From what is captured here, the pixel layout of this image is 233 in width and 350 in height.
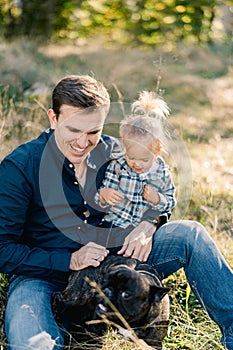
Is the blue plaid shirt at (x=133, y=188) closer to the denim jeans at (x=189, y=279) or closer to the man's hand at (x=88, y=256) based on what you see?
the denim jeans at (x=189, y=279)

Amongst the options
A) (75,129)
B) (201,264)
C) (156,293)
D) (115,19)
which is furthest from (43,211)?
(115,19)

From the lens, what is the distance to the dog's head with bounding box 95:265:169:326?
8.81 feet

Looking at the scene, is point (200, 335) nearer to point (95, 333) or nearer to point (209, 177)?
point (95, 333)

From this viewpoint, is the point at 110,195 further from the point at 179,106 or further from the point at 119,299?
the point at 179,106

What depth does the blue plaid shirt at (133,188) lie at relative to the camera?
137 inches

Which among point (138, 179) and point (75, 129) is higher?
point (75, 129)

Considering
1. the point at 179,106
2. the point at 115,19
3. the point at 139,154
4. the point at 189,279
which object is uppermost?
the point at 139,154

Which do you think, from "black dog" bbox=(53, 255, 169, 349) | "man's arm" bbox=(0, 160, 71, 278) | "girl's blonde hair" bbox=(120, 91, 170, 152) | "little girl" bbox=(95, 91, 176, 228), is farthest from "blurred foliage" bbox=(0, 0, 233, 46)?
"black dog" bbox=(53, 255, 169, 349)

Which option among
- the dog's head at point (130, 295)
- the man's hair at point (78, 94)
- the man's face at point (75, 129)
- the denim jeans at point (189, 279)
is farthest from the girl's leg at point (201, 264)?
the man's hair at point (78, 94)

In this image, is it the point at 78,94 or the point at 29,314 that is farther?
the point at 78,94

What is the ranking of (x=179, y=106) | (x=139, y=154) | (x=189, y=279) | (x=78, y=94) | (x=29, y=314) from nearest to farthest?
(x=29, y=314)
(x=78, y=94)
(x=189, y=279)
(x=139, y=154)
(x=179, y=106)

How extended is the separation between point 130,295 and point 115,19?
11.5 m

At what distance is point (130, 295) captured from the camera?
8.78ft

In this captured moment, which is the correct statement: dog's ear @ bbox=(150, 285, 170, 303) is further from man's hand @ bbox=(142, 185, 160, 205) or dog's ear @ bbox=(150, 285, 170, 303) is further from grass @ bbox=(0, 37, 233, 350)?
man's hand @ bbox=(142, 185, 160, 205)
